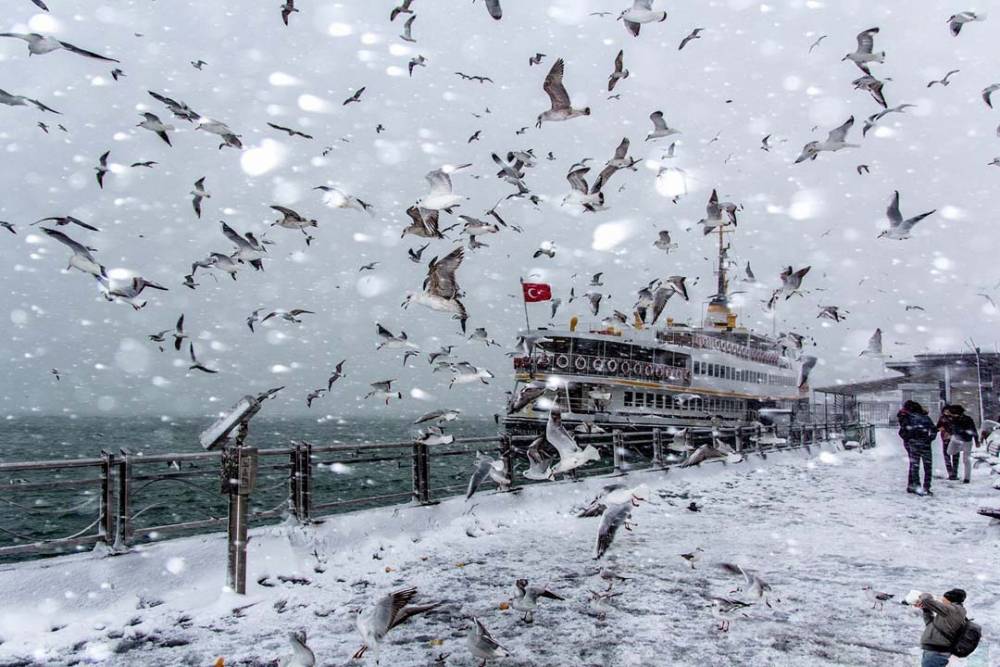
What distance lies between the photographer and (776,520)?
10.1 metres

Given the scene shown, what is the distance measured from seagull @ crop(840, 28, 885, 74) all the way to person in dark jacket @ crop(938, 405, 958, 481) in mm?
8379

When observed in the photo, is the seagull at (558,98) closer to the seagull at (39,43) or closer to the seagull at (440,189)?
the seagull at (440,189)

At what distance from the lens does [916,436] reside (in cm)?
1244

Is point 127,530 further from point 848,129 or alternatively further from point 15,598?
point 848,129

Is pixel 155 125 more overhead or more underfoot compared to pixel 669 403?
more overhead

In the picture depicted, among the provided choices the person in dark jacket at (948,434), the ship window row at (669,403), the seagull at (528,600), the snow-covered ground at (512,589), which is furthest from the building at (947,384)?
the seagull at (528,600)

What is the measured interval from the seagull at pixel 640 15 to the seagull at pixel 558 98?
3.49ft

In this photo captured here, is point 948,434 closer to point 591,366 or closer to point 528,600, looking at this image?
point 528,600

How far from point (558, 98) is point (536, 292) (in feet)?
46.0

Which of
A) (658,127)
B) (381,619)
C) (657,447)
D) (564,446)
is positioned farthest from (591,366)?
(381,619)

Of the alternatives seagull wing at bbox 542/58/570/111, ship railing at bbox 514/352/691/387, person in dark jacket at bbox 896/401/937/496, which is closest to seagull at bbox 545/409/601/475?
seagull wing at bbox 542/58/570/111

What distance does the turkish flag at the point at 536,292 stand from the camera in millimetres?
21128

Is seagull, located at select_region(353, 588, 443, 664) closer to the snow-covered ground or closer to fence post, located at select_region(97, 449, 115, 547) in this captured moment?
the snow-covered ground

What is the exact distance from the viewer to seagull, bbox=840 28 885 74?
8359mm
